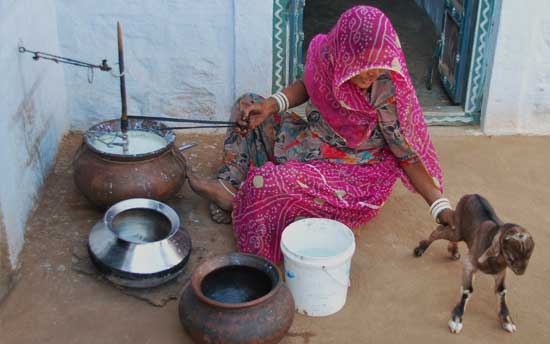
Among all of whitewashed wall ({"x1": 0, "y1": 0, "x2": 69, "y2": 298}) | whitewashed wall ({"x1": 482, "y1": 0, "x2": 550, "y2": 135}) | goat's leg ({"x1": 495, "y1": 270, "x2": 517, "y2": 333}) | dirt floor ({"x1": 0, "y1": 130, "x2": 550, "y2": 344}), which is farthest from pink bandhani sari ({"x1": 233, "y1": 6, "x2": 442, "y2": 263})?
whitewashed wall ({"x1": 482, "y1": 0, "x2": 550, "y2": 135})

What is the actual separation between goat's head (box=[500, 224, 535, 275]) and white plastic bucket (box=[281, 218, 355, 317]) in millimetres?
659

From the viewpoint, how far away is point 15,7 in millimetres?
3637

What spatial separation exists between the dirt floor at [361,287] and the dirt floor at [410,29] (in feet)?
3.71

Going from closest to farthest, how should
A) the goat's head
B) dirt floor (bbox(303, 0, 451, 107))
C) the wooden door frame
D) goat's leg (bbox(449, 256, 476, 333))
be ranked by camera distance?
the goat's head, goat's leg (bbox(449, 256, 476, 333)), the wooden door frame, dirt floor (bbox(303, 0, 451, 107))

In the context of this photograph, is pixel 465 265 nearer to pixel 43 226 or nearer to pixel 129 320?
pixel 129 320

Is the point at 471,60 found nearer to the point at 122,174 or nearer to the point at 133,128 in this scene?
the point at 133,128

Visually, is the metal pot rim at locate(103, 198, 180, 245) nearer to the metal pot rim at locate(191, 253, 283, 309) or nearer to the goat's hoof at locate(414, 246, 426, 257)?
the metal pot rim at locate(191, 253, 283, 309)

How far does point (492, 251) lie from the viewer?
9.41ft

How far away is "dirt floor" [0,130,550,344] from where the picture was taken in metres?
3.07

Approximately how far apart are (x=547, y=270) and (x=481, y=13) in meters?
1.84

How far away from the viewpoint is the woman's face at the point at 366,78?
10.6 feet

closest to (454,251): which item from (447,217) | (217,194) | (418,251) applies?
(418,251)

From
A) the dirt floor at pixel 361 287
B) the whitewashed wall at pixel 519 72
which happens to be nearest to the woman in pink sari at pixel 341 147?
the dirt floor at pixel 361 287

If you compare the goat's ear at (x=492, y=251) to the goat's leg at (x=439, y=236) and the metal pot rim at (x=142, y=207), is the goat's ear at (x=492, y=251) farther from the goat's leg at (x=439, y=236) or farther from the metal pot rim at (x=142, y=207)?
the metal pot rim at (x=142, y=207)
